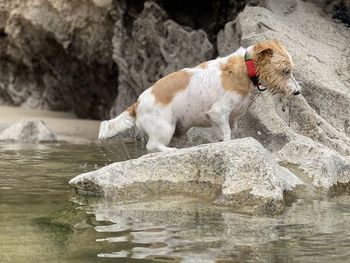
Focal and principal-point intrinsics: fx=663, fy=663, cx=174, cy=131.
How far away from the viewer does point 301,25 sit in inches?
399

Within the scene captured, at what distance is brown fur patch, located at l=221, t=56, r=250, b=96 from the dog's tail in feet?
3.05

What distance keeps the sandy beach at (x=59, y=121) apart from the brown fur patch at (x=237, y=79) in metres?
5.85

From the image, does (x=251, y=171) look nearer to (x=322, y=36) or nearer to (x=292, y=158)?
(x=292, y=158)

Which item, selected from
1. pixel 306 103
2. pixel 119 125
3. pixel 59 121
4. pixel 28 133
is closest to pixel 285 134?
pixel 306 103

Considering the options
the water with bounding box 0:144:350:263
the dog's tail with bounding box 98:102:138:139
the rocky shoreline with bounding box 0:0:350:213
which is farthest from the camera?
the dog's tail with bounding box 98:102:138:139

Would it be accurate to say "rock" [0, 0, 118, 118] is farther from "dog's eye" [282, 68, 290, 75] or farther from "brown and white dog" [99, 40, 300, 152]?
"dog's eye" [282, 68, 290, 75]

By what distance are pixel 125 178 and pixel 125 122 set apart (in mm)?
1216

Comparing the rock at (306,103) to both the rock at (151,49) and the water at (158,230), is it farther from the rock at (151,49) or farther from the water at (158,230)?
the rock at (151,49)

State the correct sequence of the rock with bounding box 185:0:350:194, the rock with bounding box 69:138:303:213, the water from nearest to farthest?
the water, the rock with bounding box 69:138:303:213, the rock with bounding box 185:0:350:194

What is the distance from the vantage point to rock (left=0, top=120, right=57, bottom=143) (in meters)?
11.5

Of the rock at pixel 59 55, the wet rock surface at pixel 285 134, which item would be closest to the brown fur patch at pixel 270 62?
the wet rock surface at pixel 285 134

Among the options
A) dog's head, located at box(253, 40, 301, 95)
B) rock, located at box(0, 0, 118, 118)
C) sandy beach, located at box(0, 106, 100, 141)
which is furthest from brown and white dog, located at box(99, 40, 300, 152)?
rock, located at box(0, 0, 118, 118)

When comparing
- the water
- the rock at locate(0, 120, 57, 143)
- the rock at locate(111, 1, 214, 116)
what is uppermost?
the rock at locate(111, 1, 214, 116)

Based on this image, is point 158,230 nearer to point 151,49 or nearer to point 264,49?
point 264,49
